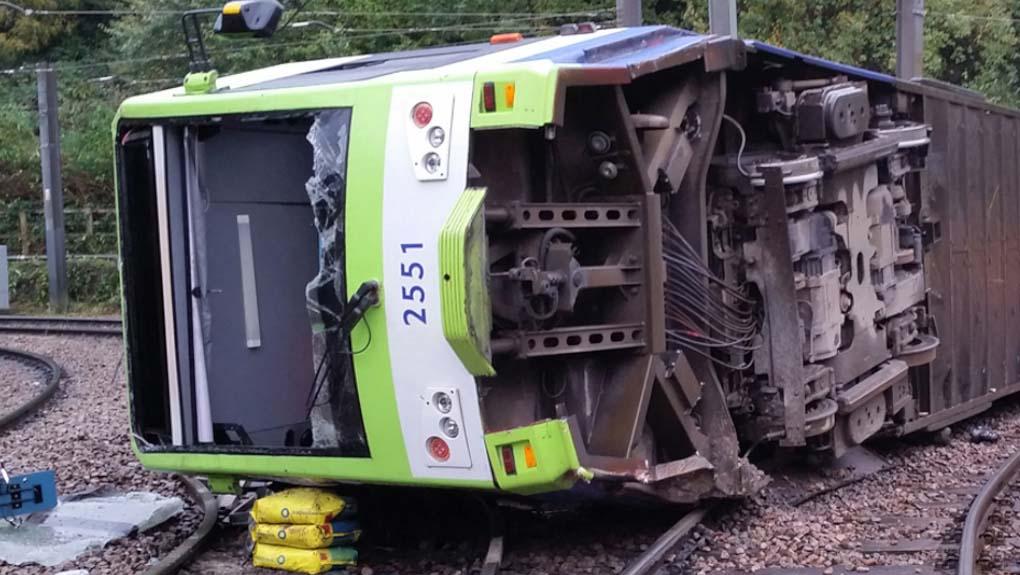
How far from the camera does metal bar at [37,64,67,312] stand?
27.1 m

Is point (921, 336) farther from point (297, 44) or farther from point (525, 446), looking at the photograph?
point (297, 44)

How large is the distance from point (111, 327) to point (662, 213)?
1517cm

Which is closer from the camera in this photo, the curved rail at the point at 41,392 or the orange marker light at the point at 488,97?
the orange marker light at the point at 488,97

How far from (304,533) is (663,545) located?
67.1 inches

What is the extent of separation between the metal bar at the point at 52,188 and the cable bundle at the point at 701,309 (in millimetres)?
22607

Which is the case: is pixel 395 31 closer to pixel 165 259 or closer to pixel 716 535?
pixel 165 259

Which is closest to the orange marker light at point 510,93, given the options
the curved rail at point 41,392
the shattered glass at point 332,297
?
the shattered glass at point 332,297

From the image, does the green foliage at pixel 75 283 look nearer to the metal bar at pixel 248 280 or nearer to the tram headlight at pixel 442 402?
the metal bar at pixel 248 280

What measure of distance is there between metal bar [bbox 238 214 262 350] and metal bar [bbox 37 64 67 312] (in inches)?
871

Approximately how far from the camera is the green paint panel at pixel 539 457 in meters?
5.60

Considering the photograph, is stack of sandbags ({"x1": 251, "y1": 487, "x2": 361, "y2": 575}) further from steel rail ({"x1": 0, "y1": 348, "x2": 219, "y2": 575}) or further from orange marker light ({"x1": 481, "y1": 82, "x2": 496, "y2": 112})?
orange marker light ({"x1": 481, "y1": 82, "x2": 496, "y2": 112})

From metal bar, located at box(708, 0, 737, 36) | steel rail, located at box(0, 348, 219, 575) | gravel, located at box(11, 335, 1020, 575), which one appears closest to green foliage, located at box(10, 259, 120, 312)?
steel rail, located at box(0, 348, 219, 575)

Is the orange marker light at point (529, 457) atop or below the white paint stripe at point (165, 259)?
below

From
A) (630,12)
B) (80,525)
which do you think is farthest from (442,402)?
(630,12)
